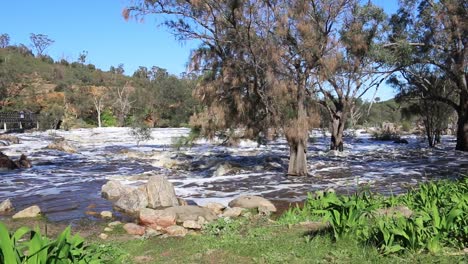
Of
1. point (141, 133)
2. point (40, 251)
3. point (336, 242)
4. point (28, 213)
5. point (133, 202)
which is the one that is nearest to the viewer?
point (40, 251)

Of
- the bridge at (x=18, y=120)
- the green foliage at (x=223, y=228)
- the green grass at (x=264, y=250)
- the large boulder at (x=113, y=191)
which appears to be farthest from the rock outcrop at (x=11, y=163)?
the bridge at (x=18, y=120)

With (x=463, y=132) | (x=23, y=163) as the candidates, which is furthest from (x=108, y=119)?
(x=463, y=132)

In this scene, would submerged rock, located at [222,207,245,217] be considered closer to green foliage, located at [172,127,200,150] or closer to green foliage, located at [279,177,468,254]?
green foliage, located at [279,177,468,254]

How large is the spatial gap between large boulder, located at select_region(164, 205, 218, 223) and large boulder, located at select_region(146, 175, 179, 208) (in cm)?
153

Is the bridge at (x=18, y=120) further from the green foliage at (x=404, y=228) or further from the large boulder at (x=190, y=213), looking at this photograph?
the green foliage at (x=404, y=228)

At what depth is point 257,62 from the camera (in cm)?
1591

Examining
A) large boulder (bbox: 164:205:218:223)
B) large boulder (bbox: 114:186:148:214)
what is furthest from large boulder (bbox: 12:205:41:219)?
large boulder (bbox: 164:205:218:223)

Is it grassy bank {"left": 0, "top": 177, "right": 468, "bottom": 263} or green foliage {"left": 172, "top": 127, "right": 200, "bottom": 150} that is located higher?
green foliage {"left": 172, "top": 127, "right": 200, "bottom": 150}

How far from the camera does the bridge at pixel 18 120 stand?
4184 cm

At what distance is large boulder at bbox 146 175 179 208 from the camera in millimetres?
10633

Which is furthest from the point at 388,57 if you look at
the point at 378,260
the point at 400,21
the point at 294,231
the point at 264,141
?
the point at 378,260

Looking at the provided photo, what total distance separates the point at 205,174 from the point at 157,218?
9.80 metres

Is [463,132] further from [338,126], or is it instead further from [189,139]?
[189,139]

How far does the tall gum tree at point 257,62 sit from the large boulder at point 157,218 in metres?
8.49
